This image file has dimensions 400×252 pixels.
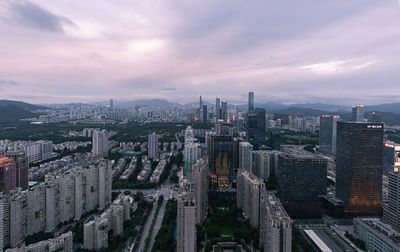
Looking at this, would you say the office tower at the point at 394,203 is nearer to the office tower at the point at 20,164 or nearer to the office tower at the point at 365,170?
the office tower at the point at 365,170

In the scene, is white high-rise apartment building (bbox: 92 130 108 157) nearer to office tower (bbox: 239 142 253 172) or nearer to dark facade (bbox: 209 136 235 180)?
dark facade (bbox: 209 136 235 180)

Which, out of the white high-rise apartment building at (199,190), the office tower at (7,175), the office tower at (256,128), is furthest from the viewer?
the office tower at (256,128)

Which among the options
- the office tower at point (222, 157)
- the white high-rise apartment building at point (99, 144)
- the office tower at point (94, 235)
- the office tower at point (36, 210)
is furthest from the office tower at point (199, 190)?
the white high-rise apartment building at point (99, 144)

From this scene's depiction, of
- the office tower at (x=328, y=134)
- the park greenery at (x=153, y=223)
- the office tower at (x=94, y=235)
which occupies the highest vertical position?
the office tower at (x=328, y=134)

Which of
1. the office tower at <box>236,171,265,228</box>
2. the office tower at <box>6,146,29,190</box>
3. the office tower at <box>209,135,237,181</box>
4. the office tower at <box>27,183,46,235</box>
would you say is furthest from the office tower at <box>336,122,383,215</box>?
the office tower at <box>6,146,29,190</box>

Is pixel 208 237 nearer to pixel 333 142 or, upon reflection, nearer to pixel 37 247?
pixel 37 247

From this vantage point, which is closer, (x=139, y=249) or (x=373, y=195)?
(x=139, y=249)

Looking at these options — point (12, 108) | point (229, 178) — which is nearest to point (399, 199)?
point (229, 178)
